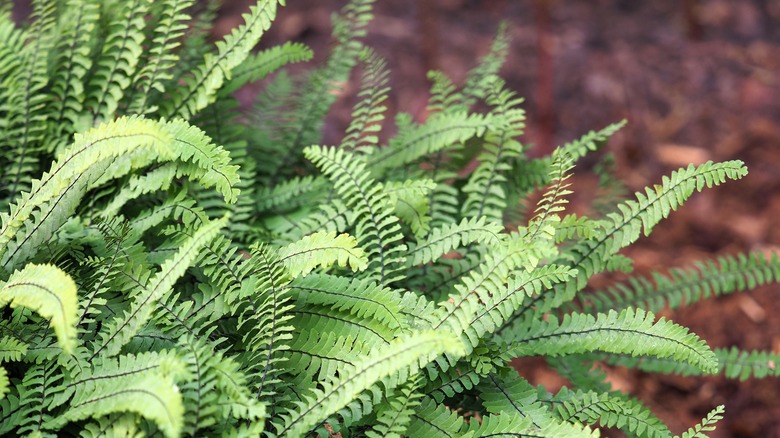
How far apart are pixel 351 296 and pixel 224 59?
670mm

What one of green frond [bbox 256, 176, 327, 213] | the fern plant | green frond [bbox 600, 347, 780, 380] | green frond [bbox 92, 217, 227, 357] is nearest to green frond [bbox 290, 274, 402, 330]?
the fern plant

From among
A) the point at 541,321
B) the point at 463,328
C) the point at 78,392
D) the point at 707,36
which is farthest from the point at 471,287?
the point at 707,36

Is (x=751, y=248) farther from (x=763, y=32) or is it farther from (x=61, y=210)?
(x=61, y=210)

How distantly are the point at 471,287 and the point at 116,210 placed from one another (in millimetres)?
823

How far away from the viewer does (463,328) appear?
141 centimetres

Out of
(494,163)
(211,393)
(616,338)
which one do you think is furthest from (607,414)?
(211,393)

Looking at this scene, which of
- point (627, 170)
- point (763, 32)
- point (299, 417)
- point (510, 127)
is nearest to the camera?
point (299, 417)

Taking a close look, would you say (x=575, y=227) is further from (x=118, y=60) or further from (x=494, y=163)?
(x=118, y=60)

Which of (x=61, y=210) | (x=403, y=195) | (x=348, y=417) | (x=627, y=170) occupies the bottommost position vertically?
(x=348, y=417)

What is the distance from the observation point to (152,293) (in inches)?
53.3

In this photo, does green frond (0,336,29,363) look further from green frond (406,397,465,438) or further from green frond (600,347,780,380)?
green frond (600,347,780,380)

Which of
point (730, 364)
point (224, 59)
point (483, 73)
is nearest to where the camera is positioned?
point (224, 59)

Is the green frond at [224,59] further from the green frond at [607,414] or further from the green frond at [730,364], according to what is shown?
the green frond at [730,364]

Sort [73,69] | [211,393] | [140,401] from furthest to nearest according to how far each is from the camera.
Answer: [73,69], [211,393], [140,401]
